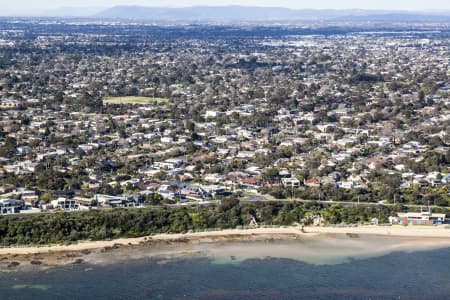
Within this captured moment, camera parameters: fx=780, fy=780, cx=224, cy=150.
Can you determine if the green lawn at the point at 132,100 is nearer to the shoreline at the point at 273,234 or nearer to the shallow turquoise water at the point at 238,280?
the shoreline at the point at 273,234

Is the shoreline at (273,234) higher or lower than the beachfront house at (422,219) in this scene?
lower

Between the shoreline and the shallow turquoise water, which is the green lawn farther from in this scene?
the shallow turquoise water

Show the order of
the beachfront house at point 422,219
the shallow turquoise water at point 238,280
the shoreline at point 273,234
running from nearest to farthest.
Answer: the shallow turquoise water at point 238,280 < the shoreline at point 273,234 < the beachfront house at point 422,219

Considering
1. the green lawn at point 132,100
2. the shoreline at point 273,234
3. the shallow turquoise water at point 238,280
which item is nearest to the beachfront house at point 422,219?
the shoreline at point 273,234

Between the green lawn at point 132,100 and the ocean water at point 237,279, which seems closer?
the ocean water at point 237,279

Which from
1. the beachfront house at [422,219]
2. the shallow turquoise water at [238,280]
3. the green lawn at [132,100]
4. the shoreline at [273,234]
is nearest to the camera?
the shallow turquoise water at [238,280]

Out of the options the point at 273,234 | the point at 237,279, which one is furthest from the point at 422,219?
the point at 237,279

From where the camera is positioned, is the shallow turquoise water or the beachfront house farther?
the beachfront house

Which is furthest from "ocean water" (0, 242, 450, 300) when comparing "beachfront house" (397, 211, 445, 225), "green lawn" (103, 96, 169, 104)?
"green lawn" (103, 96, 169, 104)

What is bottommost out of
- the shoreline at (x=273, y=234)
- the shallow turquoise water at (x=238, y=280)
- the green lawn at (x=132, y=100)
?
the shallow turquoise water at (x=238, y=280)
